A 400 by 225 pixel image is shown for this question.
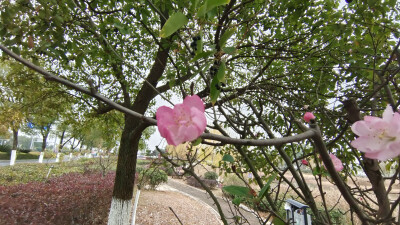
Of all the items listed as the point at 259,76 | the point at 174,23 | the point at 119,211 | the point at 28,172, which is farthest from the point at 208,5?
the point at 28,172

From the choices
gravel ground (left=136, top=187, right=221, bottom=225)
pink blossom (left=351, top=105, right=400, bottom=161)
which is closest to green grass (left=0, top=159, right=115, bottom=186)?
gravel ground (left=136, top=187, right=221, bottom=225)

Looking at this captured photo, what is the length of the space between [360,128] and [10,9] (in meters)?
2.49

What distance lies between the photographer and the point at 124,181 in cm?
426

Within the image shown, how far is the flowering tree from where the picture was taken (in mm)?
570

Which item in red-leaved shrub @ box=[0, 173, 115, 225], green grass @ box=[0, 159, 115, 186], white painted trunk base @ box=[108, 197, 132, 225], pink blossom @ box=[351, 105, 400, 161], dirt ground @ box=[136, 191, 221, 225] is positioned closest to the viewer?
pink blossom @ box=[351, 105, 400, 161]

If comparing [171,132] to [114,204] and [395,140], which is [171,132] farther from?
[114,204]

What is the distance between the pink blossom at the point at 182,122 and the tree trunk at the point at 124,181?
3.80 metres

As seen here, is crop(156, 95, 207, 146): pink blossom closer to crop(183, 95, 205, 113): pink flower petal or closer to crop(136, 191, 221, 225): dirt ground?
crop(183, 95, 205, 113): pink flower petal

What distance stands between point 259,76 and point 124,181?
10.7ft

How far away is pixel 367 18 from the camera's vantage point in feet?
6.68

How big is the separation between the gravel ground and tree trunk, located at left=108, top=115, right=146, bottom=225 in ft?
6.83

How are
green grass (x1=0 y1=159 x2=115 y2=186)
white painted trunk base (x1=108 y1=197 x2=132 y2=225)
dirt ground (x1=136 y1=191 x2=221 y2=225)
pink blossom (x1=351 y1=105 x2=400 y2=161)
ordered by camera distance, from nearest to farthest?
pink blossom (x1=351 y1=105 x2=400 y2=161) < white painted trunk base (x1=108 y1=197 x2=132 y2=225) < dirt ground (x1=136 y1=191 x2=221 y2=225) < green grass (x1=0 y1=159 x2=115 y2=186)

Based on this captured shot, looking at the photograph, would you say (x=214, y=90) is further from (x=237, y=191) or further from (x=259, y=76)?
(x=259, y=76)

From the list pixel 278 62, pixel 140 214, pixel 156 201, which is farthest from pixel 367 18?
Result: pixel 156 201
